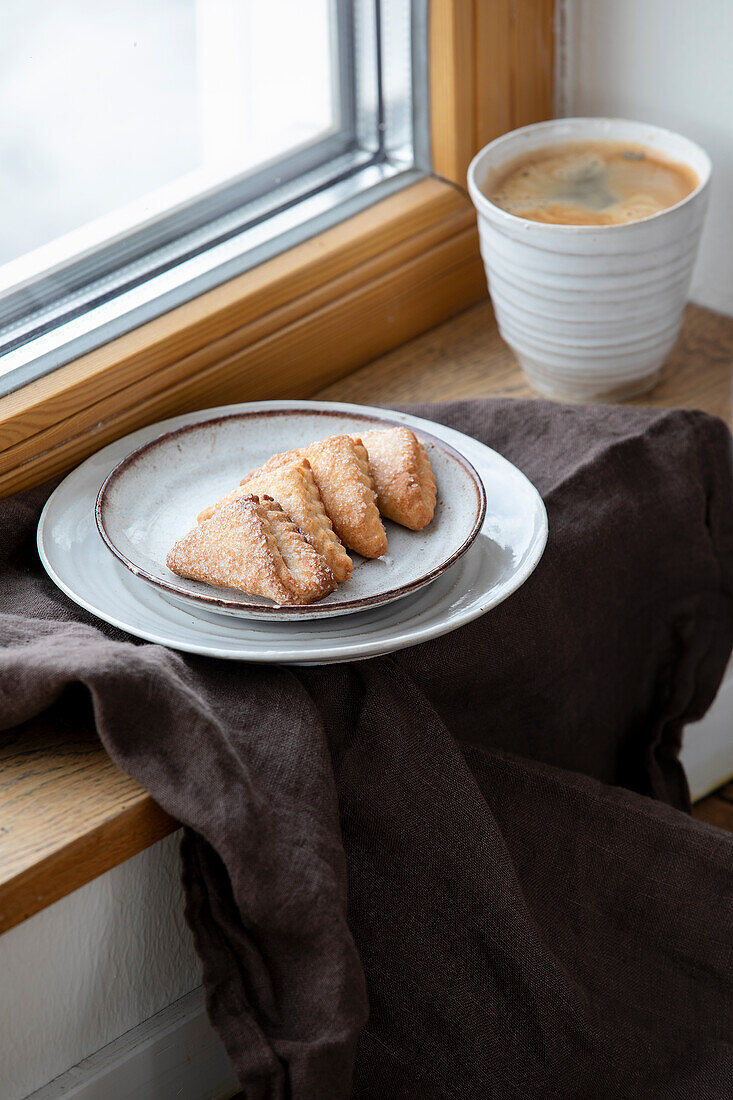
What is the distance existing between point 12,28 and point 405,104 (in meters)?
0.37

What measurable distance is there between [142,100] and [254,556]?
450 millimetres

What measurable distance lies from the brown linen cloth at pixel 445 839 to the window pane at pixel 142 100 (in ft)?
0.85

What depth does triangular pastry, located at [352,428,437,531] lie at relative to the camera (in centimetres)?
73

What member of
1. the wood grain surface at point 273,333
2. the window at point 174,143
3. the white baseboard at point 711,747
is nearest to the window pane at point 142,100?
the window at point 174,143

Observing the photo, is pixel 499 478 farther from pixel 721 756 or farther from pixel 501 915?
pixel 721 756

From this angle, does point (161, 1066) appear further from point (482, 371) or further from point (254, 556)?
point (482, 371)

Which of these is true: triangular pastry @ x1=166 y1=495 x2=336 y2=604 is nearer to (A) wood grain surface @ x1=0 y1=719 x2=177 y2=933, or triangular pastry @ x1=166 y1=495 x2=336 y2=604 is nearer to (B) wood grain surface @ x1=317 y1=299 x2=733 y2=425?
(A) wood grain surface @ x1=0 y1=719 x2=177 y2=933

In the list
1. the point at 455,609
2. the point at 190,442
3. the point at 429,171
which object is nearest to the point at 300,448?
the point at 190,442

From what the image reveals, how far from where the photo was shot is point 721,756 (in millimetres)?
1085

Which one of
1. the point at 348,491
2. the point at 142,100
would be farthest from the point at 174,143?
the point at 348,491

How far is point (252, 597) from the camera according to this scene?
2.25 feet

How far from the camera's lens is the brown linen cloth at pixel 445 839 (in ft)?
2.01

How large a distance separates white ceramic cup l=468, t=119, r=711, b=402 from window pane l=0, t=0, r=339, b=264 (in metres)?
0.19

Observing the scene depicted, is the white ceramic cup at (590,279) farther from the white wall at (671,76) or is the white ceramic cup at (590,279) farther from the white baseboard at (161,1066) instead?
the white baseboard at (161,1066)
